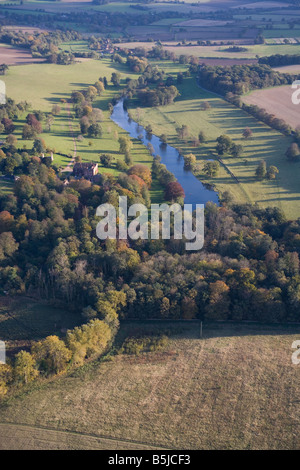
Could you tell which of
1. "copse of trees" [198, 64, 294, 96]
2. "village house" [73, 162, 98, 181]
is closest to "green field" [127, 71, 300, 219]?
"copse of trees" [198, 64, 294, 96]

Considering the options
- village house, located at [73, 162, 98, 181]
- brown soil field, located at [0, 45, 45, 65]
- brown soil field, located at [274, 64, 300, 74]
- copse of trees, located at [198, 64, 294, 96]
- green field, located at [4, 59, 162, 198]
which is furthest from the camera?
brown soil field, located at [0, 45, 45, 65]

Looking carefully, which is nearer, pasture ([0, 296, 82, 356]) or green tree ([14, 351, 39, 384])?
green tree ([14, 351, 39, 384])

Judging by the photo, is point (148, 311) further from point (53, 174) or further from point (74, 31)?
point (74, 31)

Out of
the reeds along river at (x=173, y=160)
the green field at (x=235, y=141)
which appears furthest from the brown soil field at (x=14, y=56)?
the green field at (x=235, y=141)

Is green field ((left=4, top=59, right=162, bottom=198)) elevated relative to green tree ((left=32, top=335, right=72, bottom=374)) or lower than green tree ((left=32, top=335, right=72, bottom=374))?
elevated

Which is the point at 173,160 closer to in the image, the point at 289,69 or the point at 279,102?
the point at 279,102

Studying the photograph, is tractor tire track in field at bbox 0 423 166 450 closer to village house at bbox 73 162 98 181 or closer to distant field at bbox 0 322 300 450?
distant field at bbox 0 322 300 450

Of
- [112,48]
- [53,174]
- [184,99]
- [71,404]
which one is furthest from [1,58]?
[71,404]

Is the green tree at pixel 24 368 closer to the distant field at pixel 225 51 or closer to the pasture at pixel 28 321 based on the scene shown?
the pasture at pixel 28 321
